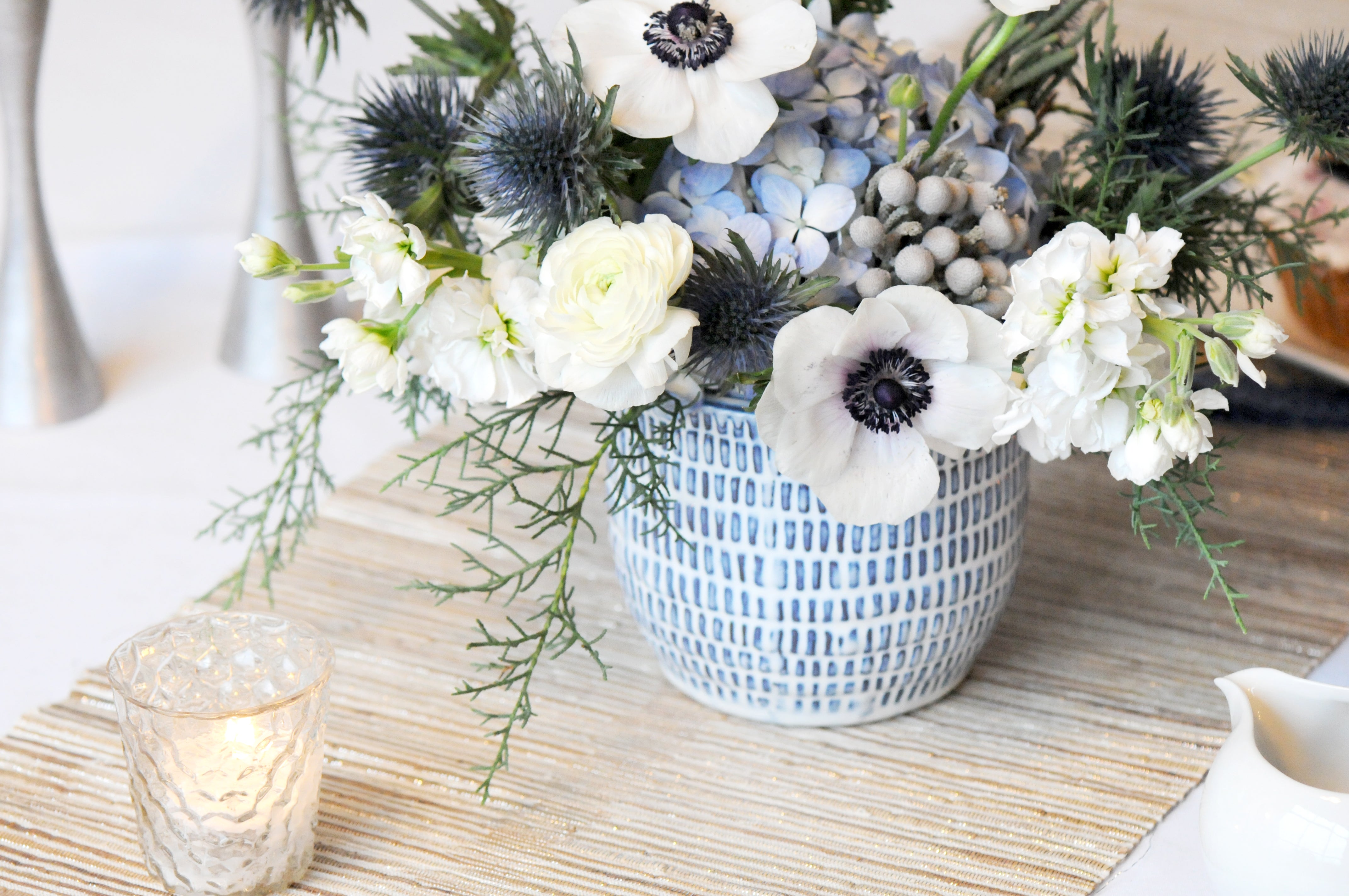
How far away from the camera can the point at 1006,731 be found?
23.4 inches

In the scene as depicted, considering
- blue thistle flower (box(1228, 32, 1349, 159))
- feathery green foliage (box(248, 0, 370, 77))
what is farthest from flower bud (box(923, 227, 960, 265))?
feathery green foliage (box(248, 0, 370, 77))

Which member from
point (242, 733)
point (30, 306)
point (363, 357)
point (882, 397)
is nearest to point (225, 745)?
point (242, 733)

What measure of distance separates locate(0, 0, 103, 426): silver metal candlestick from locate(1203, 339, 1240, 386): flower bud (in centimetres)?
78

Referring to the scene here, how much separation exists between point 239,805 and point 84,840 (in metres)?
0.08

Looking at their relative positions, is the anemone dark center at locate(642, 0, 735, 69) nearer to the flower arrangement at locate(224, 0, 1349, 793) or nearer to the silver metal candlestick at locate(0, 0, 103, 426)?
the flower arrangement at locate(224, 0, 1349, 793)

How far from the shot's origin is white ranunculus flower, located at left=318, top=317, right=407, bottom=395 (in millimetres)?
461

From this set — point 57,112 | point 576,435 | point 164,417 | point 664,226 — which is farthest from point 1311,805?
point 57,112

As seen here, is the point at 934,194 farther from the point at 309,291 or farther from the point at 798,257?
the point at 309,291

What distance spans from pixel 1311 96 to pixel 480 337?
0.28 meters

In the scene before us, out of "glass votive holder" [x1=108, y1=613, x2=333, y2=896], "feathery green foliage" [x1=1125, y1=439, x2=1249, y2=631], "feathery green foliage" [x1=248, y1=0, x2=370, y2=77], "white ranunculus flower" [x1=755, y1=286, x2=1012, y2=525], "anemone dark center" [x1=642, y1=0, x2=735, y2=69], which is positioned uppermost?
"anemone dark center" [x1=642, y1=0, x2=735, y2=69]

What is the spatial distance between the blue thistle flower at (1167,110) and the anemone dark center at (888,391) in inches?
5.8

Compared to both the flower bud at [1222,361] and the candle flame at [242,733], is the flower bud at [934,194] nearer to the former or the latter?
the flower bud at [1222,361]

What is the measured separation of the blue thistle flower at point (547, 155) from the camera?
0.44m

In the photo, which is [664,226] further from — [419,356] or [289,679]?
[289,679]
